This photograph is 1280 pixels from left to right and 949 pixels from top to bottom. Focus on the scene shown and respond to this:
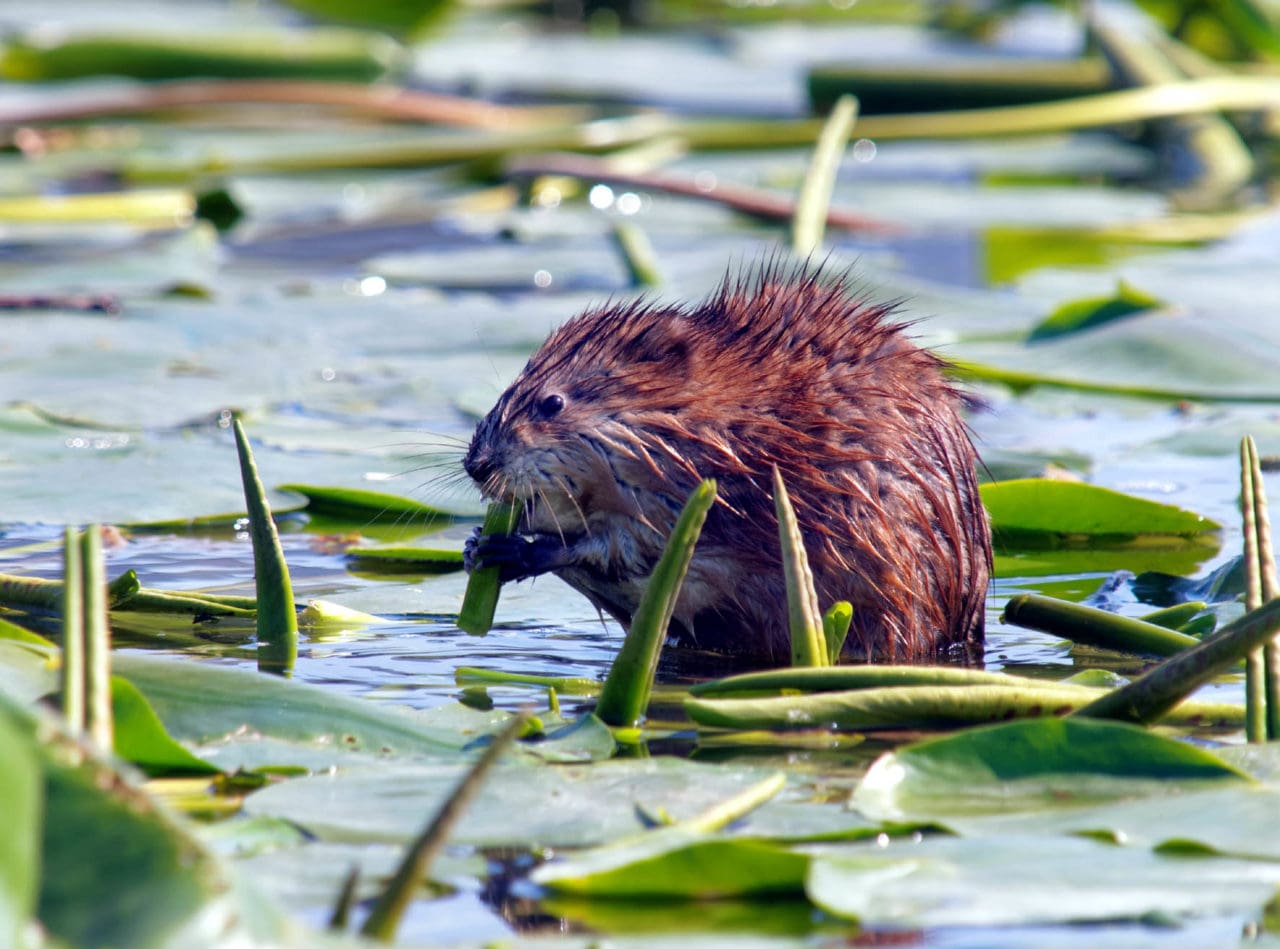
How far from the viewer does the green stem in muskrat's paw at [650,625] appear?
2969 mm

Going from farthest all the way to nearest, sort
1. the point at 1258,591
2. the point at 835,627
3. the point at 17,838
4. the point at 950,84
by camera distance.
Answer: the point at 950,84 < the point at 835,627 < the point at 1258,591 < the point at 17,838

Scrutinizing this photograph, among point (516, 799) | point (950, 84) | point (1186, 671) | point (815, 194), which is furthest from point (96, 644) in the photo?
point (950, 84)

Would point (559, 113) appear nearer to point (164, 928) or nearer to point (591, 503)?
point (591, 503)

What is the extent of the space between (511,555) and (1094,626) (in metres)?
1.20

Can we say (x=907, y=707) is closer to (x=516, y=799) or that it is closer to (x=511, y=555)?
(x=516, y=799)

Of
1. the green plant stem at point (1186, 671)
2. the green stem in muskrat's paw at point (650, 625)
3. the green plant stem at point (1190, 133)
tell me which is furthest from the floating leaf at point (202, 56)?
the green plant stem at point (1186, 671)

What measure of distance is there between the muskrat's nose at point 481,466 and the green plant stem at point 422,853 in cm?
197

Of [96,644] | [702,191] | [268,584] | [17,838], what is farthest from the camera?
[702,191]

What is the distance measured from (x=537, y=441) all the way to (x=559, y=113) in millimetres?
7878

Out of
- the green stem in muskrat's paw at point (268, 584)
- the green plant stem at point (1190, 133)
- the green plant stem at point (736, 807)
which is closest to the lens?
the green plant stem at point (736, 807)

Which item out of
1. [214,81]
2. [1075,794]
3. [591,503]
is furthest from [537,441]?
[214,81]

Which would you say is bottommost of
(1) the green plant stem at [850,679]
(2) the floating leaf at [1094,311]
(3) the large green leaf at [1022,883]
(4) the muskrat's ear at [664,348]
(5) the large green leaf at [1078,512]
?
(3) the large green leaf at [1022,883]

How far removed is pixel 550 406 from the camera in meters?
4.35

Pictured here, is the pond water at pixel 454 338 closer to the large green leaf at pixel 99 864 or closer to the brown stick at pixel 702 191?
the brown stick at pixel 702 191
